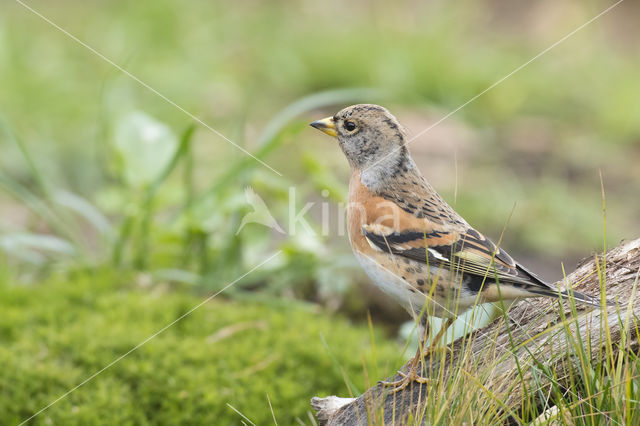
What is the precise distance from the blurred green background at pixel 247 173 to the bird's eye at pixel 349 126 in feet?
2.77

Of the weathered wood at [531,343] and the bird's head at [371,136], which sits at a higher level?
the bird's head at [371,136]

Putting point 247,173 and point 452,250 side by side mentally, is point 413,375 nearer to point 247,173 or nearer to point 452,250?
point 452,250

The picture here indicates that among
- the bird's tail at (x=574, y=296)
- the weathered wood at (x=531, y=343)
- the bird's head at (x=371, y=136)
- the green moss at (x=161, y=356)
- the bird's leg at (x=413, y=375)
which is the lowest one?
the green moss at (x=161, y=356)

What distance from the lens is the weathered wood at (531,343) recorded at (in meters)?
2.77

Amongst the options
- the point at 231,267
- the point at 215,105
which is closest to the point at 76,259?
the point at 231,267

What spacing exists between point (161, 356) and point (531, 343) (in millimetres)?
2521

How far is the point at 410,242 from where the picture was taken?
3.15m

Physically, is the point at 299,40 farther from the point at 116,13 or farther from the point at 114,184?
the point at 114,184

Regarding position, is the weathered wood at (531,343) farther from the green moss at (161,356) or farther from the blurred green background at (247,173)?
the green moss at (161,356)

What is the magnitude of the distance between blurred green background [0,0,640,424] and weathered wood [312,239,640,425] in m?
0.22

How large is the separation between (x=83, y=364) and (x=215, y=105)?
18.8 ft

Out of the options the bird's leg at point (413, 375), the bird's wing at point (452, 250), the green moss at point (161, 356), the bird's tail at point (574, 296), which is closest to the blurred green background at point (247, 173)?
the green moss at point (161, 356)

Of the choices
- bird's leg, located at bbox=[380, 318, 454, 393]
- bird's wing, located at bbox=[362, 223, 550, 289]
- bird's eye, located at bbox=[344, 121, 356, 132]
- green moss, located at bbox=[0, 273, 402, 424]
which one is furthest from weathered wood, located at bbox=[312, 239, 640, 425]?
bird's eye, located at bbox=[344, 121, 356, 132]

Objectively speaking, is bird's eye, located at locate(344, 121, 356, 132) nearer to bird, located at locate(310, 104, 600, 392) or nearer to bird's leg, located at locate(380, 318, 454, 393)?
bird, located at locate(310, 104, 600, 392)
